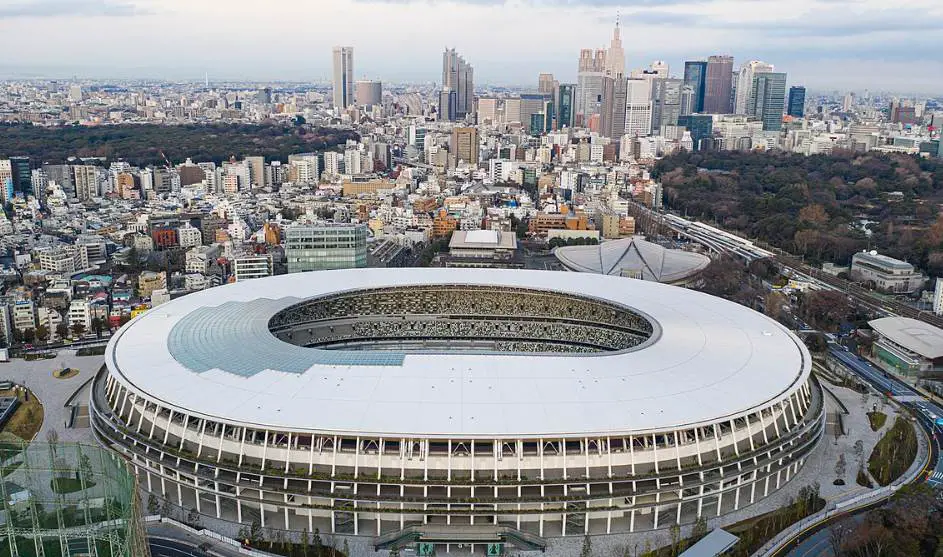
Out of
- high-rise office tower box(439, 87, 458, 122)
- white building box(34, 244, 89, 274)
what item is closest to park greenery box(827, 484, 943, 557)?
white building box(34, 244, 89, 274)

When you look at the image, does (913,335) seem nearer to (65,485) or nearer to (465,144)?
(65,485)

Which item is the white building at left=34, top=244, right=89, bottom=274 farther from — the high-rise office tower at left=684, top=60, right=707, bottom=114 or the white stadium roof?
the high-rise office tower at left=684, top=60, right=707, bottom=114

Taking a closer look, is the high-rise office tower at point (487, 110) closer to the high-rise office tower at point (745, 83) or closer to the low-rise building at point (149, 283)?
the high-rise office tower at point (745, 83)

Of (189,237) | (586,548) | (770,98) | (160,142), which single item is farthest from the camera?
(770,98)

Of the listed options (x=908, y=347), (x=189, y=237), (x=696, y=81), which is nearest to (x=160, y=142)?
(x=189, y=237)

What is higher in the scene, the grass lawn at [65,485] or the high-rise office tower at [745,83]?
the high-rise office tower at [745,83]

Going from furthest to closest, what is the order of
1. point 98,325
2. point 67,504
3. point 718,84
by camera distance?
point 718,84 → point 98,325 → point 67,504

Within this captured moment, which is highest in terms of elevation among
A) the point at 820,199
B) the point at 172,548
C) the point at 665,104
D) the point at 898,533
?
the point at 665,104

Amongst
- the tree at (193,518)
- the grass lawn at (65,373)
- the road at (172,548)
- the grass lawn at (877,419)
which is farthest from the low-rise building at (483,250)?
the road at (172,548)
